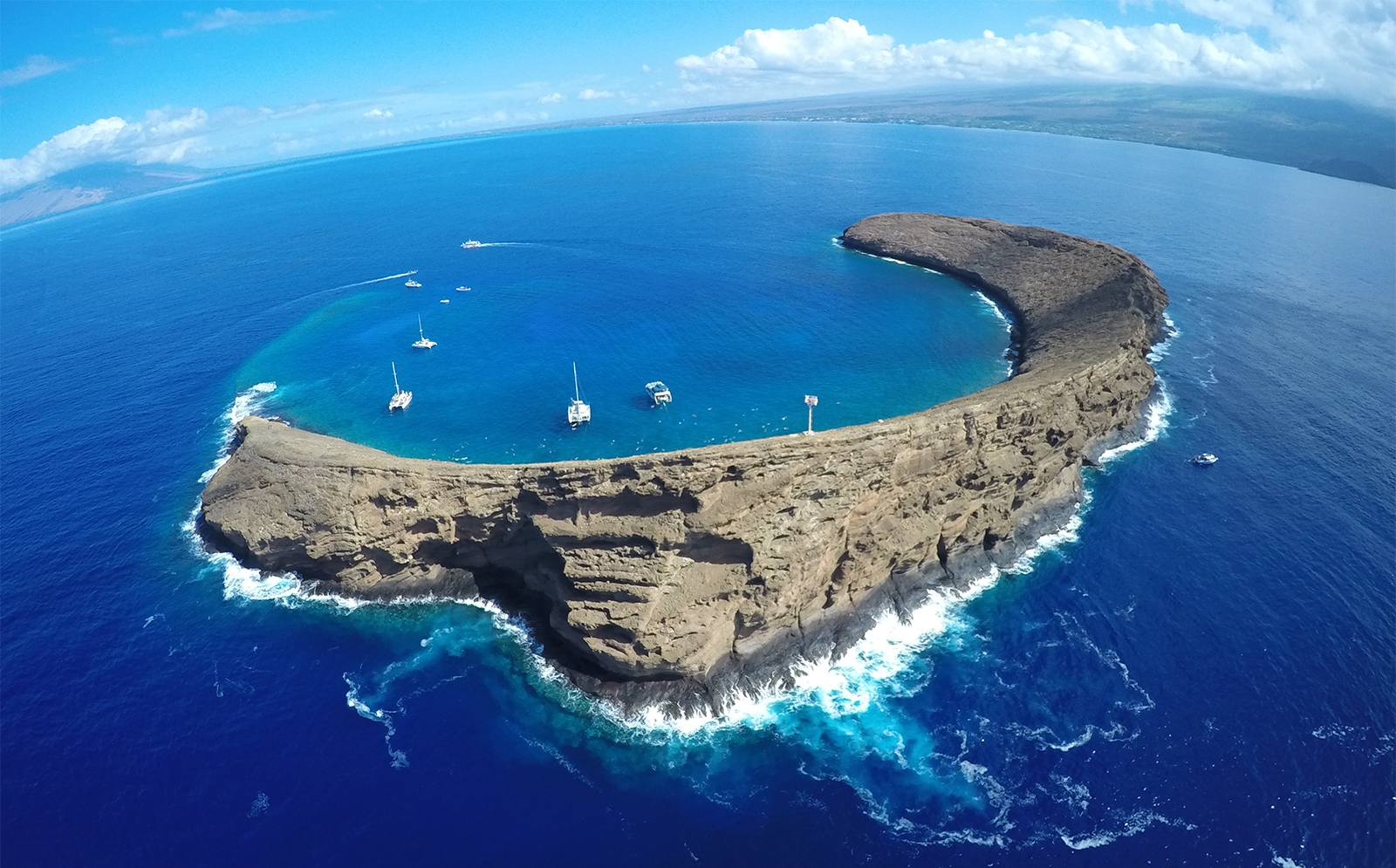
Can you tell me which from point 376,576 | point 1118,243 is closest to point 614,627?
point 376,576

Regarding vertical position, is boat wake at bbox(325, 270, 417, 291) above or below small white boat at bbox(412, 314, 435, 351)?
above

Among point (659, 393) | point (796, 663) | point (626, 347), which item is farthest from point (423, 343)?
point (796, 663)

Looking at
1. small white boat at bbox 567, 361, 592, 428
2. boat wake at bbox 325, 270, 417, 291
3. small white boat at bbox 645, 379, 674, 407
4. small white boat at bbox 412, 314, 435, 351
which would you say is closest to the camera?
small white boat at bbox 567, 361, 592, 428

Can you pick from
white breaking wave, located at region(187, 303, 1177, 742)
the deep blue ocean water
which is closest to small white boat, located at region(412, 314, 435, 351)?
the deep blue ocean water

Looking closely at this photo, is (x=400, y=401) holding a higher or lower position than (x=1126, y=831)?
higher

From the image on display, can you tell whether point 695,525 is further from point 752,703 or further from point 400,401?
point 400,401

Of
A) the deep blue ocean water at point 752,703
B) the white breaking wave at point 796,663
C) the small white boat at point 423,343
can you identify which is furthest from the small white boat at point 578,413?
the small white boat at point 423,343

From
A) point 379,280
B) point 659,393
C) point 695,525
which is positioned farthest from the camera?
point 379,280

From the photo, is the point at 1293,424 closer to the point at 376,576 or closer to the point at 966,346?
the point at 966,346

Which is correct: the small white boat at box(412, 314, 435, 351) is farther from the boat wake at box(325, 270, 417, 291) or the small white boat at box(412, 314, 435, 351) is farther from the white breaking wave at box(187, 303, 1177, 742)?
the boat wake at box(325, 270, 417, 291)

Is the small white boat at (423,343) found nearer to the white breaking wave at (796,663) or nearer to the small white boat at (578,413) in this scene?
the small white boat at (578,413)
